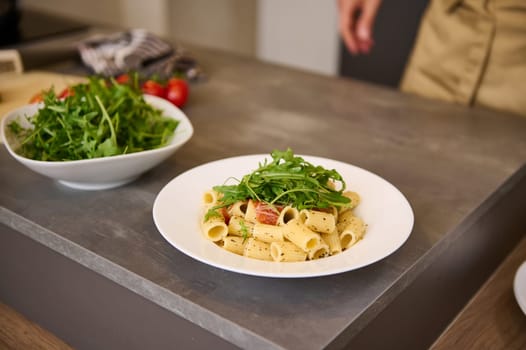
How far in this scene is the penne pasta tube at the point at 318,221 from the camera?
2.76 ft

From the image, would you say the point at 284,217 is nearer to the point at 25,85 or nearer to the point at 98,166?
the point at 98,166

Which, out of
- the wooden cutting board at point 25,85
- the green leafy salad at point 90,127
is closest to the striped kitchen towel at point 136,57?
the wooden cutting board at point 25,85

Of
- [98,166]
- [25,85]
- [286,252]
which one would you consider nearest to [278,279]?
[286,252]

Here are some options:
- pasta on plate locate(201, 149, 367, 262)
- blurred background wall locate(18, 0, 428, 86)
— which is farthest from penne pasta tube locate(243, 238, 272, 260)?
blurred background wall locate(18, 0, 428, 86)

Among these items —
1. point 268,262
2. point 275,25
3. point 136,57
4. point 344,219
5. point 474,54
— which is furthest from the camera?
point 275,25

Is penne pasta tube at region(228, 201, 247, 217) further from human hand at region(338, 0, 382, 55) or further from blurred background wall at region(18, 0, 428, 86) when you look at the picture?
blurred background wall at region(18, 0, 428, 86)

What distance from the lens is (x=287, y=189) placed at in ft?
2.88

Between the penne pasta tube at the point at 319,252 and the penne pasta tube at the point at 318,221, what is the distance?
0.02 metres

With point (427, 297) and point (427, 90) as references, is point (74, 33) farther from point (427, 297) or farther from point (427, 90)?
point (427, 297)

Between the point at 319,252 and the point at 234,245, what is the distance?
0.37 ft

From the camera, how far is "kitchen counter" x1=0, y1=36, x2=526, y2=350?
2.59 ft

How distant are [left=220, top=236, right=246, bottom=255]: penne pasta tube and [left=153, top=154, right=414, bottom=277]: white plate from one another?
2 cm

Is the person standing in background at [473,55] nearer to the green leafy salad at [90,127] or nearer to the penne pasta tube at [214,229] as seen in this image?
the green leafy salad at [90,127]

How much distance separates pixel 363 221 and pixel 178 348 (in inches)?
12.3
